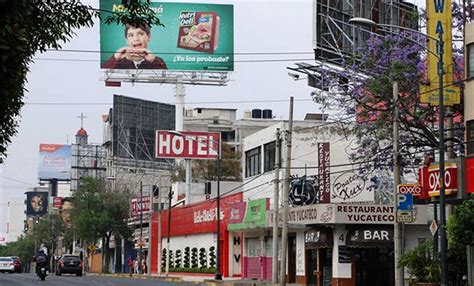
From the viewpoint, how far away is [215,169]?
318 ft

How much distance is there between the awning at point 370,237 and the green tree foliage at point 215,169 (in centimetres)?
5299

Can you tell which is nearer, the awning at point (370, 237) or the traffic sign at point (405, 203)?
the traffic sign at point (405, 203)

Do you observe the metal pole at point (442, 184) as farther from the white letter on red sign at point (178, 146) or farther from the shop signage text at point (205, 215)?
the white letter on red sign at point (178, 146)

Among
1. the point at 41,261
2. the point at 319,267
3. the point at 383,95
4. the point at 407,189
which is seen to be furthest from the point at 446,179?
the point at 41,261

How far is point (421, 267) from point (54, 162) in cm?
13606

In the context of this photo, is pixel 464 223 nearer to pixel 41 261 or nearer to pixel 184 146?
pixel 41 261

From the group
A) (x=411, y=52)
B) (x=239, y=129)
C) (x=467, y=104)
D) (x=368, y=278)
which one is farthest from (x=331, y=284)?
(x=239, y=129)

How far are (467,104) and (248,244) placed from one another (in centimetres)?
2896

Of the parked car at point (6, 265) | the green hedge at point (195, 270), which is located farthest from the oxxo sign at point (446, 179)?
the parked car at point (6, 265)

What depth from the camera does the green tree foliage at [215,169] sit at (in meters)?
96.9

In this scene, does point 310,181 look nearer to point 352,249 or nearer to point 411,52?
point 352,249

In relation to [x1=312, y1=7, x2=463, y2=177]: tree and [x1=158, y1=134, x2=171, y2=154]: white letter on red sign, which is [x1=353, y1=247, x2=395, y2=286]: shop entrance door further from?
[x1=158, y1=134, x2=171, y2=154]: white letter on red sign

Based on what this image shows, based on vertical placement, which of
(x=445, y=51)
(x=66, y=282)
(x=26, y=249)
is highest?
(x=445, y=51)

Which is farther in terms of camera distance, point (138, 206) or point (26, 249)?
point (26, 249)
